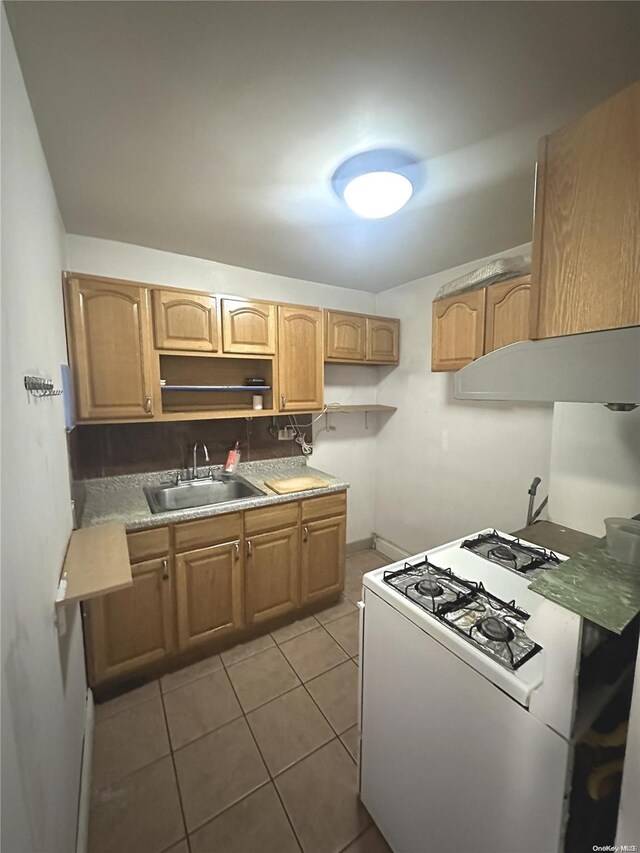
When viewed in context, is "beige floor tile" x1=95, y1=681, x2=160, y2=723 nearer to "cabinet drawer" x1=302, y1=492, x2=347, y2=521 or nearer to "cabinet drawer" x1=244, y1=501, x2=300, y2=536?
"cabinet drawer" x1=244, y1=501, x2=300, y2=536

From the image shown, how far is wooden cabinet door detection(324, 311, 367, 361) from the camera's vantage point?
8.22ft

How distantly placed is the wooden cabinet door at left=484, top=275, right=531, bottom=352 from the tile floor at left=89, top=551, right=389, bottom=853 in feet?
6.60

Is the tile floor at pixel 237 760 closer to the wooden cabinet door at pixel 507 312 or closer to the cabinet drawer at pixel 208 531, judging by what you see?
Answer: the cabinet drawer at pixel 208 531

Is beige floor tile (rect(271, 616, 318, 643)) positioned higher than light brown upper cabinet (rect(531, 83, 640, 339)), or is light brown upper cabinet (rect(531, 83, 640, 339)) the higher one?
light brown upper cabinet (rect(531, 83, 640, 339))

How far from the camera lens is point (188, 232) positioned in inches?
74.2

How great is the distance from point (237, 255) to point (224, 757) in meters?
2.65

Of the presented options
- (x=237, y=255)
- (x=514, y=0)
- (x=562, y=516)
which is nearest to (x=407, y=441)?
(x=562, y=516)

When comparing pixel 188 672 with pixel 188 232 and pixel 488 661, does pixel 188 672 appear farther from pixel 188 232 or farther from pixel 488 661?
pixel 188 232

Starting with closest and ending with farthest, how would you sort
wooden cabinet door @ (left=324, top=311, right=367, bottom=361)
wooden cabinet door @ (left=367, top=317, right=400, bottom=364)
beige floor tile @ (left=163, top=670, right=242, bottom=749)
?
beige floor tile @ (left=163, top=670, right=242, bottom=749) < wooden cabinet door @ (left=324, top=311, right=367, bottom=361) < wooden cabinet door @ (left=367, top=317, right=400, bottom=364)

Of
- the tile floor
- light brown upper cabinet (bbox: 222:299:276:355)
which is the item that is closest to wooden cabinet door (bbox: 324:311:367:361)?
light brown upper cabinet (bbox: 222:299:276:355)

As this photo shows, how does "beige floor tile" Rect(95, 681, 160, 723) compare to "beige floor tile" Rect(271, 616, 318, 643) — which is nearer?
"beige floor tile" Rect(95, 681, 160, 723)

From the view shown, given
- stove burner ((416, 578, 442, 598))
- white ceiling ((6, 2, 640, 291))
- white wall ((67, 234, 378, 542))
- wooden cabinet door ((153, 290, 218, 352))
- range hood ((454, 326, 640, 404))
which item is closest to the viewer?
range hood ((454, 326, 640, 404))

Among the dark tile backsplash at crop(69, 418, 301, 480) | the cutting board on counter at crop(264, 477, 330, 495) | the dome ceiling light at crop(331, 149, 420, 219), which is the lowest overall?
the cutting board on counter at crop(264, 477, 330, 495)

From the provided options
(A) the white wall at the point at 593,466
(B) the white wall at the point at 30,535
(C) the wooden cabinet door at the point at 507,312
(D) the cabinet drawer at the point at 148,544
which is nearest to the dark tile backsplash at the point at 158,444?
(D) the cabinet drawer at the point at 148,544
